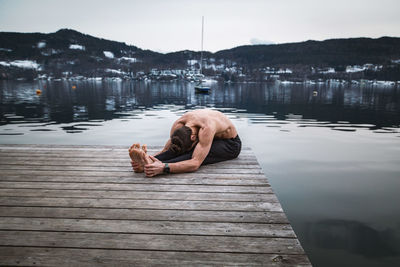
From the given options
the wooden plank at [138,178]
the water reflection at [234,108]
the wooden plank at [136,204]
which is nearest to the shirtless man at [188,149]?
the wooden plank at [138,178]

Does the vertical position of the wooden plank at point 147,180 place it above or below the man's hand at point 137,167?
below

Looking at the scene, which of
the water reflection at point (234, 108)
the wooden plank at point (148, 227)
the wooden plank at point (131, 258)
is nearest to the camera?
the wooden plank at point (131, 258)

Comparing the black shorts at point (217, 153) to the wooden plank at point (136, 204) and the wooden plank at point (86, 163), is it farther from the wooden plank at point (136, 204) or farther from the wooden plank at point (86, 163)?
the wooden plank at point (136, 204)

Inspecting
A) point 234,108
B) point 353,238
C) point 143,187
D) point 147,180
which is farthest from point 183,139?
point 234,108

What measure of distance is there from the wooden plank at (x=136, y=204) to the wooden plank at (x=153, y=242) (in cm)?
56

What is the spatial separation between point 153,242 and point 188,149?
7.03 ft

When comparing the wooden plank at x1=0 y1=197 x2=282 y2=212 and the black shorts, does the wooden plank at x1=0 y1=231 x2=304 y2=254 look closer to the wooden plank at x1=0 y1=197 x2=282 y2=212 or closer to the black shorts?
the wooden plank at x1=0 y1=197 x2=282 y2=212

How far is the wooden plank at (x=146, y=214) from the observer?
8.61 ft

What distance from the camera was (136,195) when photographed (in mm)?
3188

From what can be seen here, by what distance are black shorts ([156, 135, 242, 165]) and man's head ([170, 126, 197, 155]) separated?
160mm

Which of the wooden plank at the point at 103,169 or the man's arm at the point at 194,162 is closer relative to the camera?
the man's arm at the point at 194,162

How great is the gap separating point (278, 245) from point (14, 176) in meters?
3.94

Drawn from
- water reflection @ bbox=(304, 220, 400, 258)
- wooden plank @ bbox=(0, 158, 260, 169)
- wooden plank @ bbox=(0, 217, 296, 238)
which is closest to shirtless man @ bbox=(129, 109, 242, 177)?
wooden plank @ bbox=(0, 158, 260, 169)

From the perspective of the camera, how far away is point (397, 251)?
377 centimetres
